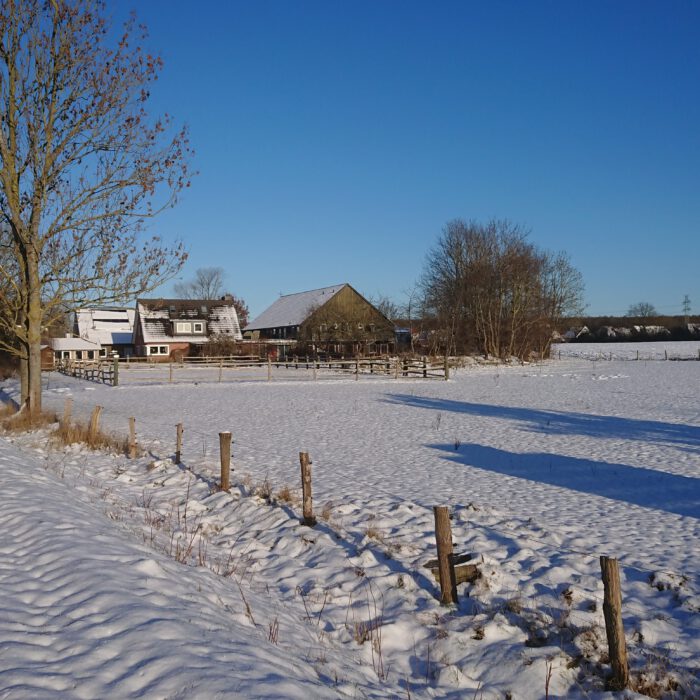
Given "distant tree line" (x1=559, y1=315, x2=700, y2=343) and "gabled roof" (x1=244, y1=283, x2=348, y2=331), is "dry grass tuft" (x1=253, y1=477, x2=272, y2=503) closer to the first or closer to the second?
"gabled roof" (x1=244, y1=283, x2=348, y2=331)

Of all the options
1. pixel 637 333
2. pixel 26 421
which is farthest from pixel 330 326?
pixel 637 333

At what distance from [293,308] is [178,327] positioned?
535 inches

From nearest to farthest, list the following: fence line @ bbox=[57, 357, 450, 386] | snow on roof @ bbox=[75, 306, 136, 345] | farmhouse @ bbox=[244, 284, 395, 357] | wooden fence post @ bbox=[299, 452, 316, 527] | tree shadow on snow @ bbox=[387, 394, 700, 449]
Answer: wooden fence post @ bbox=[299, 452, 316, 527] → tree shadow on snow @ bbox=[387, 394, 700, 449] → fence line @ bbox=[57, 357, 450, 386] → farmhouse @ bbox=[244, 284, 395, 357] → snow on roof @ bbox=[75, 306, 136, 345]

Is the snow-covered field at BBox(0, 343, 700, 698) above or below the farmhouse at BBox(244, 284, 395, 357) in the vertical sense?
below

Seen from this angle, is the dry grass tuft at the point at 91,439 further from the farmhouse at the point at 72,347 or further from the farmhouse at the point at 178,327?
the farmhouse at the point at 72,347

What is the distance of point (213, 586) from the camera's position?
19.7 ft

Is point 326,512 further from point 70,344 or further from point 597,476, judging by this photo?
point 70,344

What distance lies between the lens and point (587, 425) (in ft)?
61.0

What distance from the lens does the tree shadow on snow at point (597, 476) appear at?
10.1 meters

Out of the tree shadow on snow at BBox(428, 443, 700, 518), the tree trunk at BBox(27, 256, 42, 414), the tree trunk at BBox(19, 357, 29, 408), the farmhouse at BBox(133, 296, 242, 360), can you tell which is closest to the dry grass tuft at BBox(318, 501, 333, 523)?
the tree shadow on snow at BBox(428, 443, 700, 518)

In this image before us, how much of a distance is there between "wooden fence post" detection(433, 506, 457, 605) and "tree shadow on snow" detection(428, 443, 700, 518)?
4898 mm

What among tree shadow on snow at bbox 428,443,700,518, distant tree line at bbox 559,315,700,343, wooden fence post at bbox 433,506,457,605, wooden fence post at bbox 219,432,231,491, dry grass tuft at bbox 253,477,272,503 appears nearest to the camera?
wooden fence post at bbox 433,506,457,605

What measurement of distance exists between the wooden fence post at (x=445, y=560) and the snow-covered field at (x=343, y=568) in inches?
6.7

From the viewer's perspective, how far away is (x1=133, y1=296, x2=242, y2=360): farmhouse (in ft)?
214
